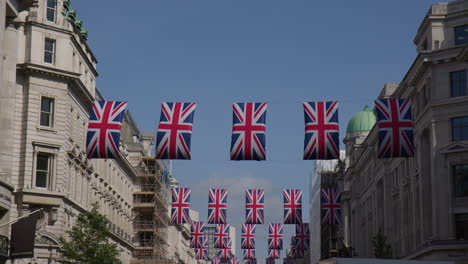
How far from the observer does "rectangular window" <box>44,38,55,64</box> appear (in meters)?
65.8

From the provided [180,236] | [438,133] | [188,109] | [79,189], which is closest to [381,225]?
[438,133]

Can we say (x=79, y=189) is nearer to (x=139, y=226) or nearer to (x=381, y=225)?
(x=381, y=225)

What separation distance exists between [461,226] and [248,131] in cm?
2372

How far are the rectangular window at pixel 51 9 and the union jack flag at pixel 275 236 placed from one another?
41.3 m

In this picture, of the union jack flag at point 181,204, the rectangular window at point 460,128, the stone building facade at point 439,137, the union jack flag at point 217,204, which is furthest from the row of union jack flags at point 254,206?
the rectangular window at point 460,128

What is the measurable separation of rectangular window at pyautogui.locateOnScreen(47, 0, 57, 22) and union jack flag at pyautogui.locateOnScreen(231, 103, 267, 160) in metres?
22.3

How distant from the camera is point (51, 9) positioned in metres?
66.4

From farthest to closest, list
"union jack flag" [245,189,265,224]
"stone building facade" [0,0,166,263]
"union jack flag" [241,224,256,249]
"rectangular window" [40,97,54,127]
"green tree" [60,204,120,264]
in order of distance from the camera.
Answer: "union jack flag" [241,224,256,249], "union jack flag" [245,189,265,224], "rectangular window" [40,97,54,127], "stone building facade" [0,0,166,263], "green tree" [60,204,120,264]

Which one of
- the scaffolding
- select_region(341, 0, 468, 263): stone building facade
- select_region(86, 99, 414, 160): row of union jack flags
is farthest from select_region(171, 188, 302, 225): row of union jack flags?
the scaffolding

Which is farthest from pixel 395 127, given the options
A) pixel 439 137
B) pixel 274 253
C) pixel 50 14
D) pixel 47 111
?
pixel 274 253

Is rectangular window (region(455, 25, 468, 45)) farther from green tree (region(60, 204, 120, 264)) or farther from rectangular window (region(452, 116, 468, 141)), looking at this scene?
green tree (region(60, 204, 120, 264))

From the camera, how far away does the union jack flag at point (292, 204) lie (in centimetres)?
7956

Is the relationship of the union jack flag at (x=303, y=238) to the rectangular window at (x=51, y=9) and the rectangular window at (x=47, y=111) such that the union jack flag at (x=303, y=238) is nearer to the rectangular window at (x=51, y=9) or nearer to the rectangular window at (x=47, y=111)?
the rectangular window at (x=47, y=111)

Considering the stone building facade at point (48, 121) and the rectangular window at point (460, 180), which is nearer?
the stone building facade at point (48, 121)
